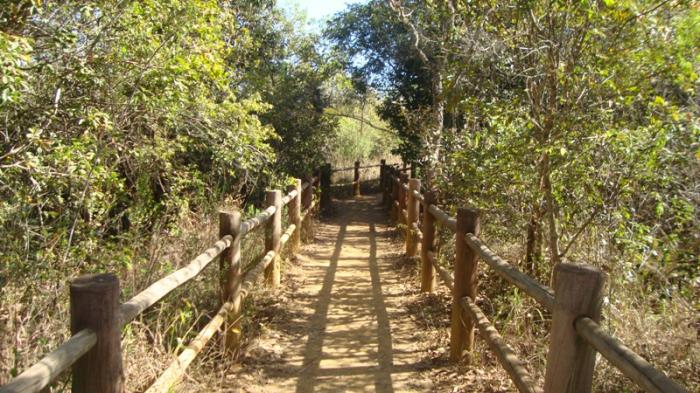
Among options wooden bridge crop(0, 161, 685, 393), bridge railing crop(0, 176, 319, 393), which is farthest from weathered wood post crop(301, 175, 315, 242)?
bridge railing crop(0, 176, 319, 393)

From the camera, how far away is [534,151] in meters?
4.46

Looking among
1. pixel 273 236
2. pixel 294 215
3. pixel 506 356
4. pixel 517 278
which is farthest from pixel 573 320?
pixel 294 215

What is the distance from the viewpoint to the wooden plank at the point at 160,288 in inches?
92.5

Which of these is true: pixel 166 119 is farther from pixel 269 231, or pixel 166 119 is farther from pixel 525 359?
pixel 525 359

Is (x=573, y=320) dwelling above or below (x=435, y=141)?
below

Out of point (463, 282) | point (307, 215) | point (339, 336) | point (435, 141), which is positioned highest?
point (435, 141)

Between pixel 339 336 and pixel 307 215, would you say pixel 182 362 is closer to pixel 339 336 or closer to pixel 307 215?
pixel 339 336

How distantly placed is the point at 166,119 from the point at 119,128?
2.86ft

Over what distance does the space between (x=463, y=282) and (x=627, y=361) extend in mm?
2387

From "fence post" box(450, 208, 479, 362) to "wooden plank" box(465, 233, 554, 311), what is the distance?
11 cm

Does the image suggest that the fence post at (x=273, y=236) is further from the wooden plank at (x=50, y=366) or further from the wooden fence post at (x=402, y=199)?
the wooden fence post at (x=402, y=199)

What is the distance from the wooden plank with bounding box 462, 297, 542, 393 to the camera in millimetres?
2773

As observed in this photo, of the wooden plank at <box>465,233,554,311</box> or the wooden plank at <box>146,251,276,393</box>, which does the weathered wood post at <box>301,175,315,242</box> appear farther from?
the wooden plank at <box>465,233,554,311</box>

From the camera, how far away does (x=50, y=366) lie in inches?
66.4
